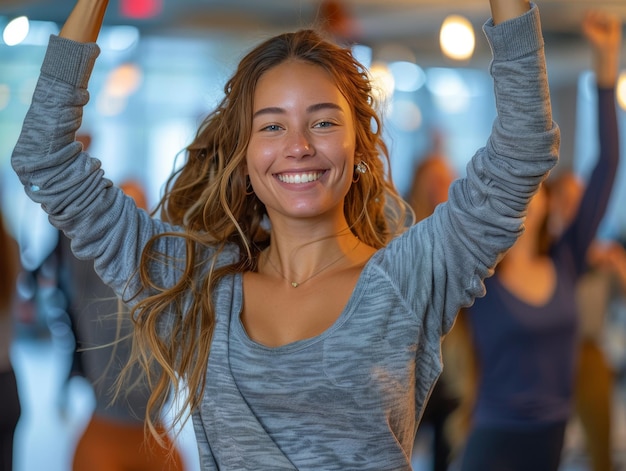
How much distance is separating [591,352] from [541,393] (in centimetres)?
132

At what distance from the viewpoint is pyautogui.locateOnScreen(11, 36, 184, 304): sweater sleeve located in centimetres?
157

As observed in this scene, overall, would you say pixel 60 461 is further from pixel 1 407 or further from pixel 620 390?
pixel 620 390

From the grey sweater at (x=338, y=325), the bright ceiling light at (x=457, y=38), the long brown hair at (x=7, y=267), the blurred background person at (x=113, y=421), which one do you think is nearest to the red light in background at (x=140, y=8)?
the bright ceiling light at (x=457, y=38)

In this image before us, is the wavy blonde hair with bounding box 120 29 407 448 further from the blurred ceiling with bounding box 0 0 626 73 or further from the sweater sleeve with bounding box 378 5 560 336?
the blurred ceiling with bounding box 0 0 626 73

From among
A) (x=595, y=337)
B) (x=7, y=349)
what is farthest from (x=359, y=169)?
(x=595, y=337)

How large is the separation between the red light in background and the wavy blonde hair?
5126mm

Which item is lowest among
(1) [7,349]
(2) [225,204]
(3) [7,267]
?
(1) [7,349]

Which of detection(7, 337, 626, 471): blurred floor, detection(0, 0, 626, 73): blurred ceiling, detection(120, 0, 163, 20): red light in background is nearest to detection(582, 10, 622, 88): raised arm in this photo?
detection(7, 337, 626, 471): blurred floor

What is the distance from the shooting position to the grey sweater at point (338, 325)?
154 cm

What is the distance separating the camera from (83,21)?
1589 mm

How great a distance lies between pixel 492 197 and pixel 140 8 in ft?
19.1

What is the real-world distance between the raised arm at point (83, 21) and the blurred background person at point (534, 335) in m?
1.82

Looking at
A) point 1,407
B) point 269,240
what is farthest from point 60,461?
point 269,240

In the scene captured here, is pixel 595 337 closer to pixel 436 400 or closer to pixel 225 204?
pixel 436 400
